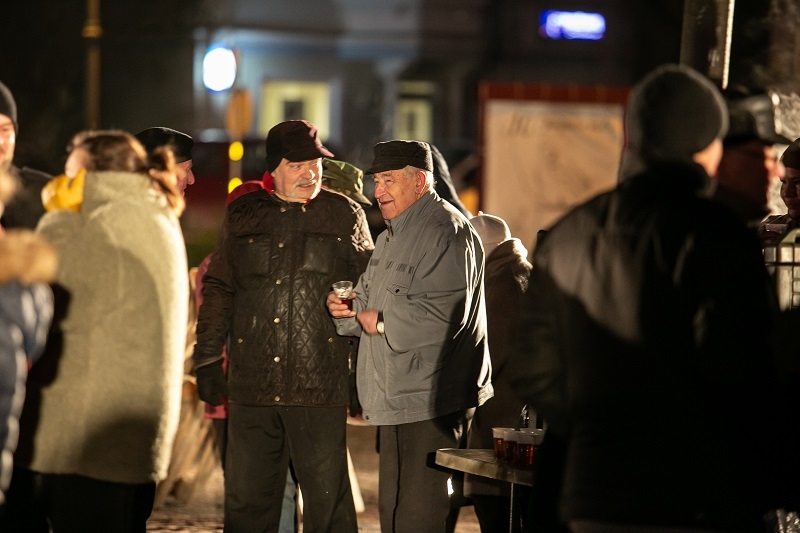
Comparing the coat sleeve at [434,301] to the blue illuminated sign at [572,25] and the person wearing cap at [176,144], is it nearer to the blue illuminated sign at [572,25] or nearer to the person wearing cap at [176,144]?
the person wearing cap at [176,144]

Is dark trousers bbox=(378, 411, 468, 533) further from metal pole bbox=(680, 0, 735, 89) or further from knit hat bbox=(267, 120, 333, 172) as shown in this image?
metal pole bbox=(680, 0, 735, 89)

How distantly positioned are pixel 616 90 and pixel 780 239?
688cm

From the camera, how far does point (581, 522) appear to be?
3791mm

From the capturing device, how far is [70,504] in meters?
4.78

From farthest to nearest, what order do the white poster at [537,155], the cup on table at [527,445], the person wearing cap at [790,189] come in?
the white poster at [537,155], the person wearing cap at [790,189], the cup on table at [527,445]

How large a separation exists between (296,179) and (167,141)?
29.3 inches

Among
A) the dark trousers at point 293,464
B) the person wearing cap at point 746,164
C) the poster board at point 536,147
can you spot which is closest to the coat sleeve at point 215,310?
the dark trousers at point 293,464

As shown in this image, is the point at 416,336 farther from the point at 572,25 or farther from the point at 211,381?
the point at 572,25

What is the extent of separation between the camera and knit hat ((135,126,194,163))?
258 inches

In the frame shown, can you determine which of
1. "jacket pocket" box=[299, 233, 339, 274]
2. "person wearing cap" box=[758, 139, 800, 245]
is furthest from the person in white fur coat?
"person wearing cap" box=[758, 139, 800, 245]

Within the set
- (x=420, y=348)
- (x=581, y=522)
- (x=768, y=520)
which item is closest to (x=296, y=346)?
(x=420, y=348)

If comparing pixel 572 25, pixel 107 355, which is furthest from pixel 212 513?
pixel 572 25

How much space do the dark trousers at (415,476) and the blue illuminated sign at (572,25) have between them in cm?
3377

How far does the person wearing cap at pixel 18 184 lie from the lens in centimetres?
593
